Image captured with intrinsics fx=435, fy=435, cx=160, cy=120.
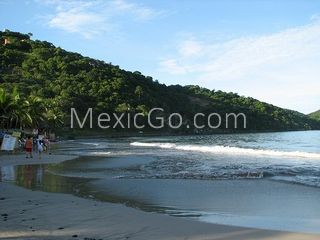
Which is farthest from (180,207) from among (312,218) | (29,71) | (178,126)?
(178,126)

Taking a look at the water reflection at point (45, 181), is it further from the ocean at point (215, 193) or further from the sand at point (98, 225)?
the sand at point (98, 225)

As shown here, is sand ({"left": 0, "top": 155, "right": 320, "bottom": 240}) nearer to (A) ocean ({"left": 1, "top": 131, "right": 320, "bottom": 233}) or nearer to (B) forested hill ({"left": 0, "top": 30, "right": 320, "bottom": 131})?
(A) ocean ({"left": 1, "top": 131, "right": 320, "bottom": 233})

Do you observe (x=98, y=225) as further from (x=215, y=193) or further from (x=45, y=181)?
(x=45, y=181)

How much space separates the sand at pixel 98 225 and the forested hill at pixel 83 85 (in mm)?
79966

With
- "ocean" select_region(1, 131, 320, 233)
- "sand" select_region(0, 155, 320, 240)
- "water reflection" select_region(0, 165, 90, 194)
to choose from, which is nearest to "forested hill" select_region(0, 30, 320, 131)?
"water reflection" select_region(0, 165, 90, 194)

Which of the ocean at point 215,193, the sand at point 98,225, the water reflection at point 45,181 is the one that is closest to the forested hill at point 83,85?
the water reflection at point 45,181

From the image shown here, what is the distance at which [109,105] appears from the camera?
379 feet

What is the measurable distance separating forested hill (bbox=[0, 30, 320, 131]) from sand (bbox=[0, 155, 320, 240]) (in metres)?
80.0

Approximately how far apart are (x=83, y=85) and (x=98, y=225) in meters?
112

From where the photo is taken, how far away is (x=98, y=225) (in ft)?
28.4

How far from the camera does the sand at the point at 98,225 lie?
7.87 metres

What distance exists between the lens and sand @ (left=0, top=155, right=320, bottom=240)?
7871 millimetres

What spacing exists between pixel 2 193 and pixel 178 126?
126363mm

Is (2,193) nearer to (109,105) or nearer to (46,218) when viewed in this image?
(46,218)
